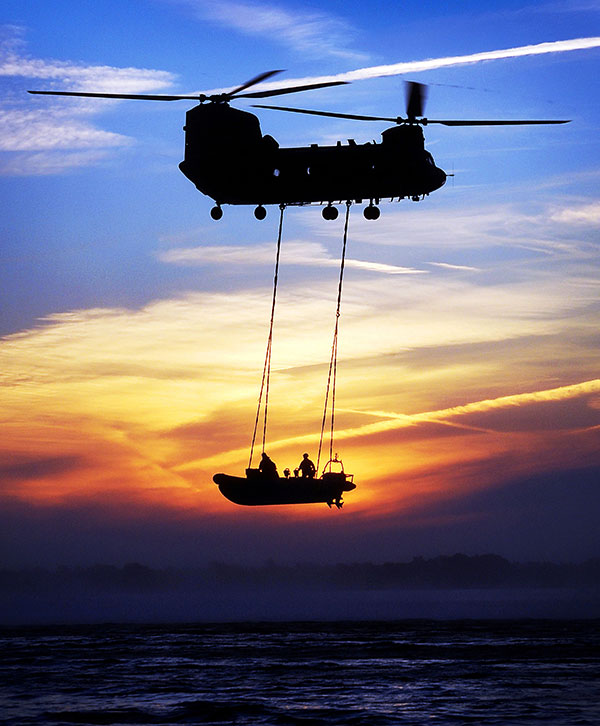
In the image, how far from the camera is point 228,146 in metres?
40.1

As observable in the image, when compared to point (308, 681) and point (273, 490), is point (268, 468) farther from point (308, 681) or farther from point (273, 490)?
point (308, 681)

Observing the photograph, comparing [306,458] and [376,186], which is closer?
[376,186]

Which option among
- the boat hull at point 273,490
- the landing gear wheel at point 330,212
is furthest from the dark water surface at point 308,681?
the landing gear wheel at point 330,212

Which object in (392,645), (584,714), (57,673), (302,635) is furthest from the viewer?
(302,635)

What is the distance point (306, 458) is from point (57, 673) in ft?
197

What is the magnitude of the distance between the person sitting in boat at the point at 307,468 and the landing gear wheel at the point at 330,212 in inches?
529

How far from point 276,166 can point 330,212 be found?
3.52 m

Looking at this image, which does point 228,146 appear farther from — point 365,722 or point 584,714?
point 584,714

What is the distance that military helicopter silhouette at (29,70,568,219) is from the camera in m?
40.2

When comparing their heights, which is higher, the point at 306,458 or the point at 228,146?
the point at 228,146

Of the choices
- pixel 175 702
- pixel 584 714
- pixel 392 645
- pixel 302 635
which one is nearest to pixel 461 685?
pixel 584 714

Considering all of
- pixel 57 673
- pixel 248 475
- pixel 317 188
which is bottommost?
pixel 57 673

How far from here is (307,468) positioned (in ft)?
158

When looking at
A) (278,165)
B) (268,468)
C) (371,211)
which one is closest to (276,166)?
(278,165)
